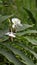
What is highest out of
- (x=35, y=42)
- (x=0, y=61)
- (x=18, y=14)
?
(x=18, y=14)

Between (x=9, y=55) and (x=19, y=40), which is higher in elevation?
(x=19, y=40)

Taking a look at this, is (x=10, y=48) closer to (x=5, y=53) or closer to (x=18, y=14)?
(x=5, y=53)

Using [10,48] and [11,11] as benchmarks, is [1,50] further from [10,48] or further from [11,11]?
[11,11]

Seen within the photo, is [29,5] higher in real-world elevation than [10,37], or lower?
higher

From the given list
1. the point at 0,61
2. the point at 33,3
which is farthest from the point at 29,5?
the point at 0,61

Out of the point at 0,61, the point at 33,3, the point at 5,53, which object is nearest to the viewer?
the point at 5,53

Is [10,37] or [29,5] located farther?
[29,5]

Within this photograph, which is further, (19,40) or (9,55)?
(19,40)

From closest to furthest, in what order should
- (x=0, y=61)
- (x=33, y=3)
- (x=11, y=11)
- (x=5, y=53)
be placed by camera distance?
(x=5, y=53) < (x=0, y=61) < (x=11, y=11) < (x=33, y=3)
